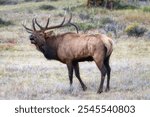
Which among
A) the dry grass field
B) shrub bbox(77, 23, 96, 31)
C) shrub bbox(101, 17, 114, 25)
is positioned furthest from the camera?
shrub bbox(101, 17, 114, 25)

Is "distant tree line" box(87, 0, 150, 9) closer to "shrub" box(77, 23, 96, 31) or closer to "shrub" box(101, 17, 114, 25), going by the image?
"shrub" box(101, 17, 114, 25)

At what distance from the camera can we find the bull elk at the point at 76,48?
1447cm

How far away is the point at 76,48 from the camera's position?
14789mm

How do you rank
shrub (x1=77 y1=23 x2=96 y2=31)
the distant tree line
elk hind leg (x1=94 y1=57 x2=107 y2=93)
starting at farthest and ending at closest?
the distant tree line → shrub (x1=77 y1=23 x2=96 y2=31) → elk hind leg (x1=94 y1=57 x2=107 y2=93)

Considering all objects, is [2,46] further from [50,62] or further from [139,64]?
[139,64]

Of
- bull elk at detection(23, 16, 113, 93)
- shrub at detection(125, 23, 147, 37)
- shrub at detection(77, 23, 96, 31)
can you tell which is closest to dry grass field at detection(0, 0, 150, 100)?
shrub at detection(125, 23, 147, 37)

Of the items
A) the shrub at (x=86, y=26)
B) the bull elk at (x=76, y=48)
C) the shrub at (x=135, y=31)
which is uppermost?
the bull elk at (x=76, y=48)

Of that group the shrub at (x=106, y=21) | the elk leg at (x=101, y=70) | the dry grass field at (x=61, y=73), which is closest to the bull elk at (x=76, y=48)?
the elk leg at (x=101, y=70)

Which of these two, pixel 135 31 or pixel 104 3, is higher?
pixel 135 31

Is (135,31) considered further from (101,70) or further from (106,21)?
(101,70)

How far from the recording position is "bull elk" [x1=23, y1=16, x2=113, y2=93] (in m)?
14.5

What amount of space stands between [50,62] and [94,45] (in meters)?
6.48

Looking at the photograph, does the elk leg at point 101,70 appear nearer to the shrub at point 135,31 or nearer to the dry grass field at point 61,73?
the dry grass field at point 61,73

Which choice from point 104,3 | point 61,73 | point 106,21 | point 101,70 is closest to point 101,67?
point 101,70
